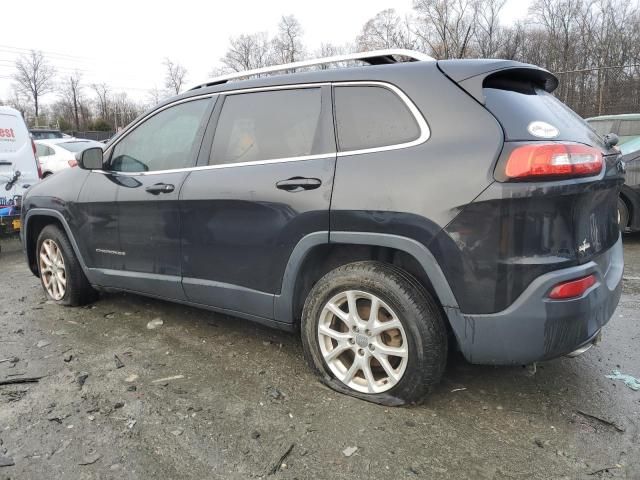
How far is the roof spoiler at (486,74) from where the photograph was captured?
2402 mm

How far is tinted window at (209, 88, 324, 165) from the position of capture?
2.88 m

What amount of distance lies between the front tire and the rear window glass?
2.93 ft

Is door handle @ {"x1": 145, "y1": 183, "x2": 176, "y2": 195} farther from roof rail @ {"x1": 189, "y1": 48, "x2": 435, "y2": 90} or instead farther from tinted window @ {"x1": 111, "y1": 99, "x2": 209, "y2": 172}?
roof rail @ {"x1": 189, "y1": 48, "x2": 435, "y2": 90}

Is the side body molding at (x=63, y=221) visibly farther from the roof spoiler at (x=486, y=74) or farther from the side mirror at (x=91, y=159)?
the roof spoiler at (x=486, y=74)

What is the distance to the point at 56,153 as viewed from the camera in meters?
12.5

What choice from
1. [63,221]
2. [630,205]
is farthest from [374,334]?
[630,205]

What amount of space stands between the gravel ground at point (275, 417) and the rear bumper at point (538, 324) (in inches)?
16.9

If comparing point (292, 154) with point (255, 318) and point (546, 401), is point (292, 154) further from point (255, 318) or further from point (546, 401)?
point (546, 401)

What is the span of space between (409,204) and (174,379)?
1829mm

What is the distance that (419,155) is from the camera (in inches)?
94.7

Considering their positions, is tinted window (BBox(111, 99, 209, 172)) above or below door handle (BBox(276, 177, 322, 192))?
above

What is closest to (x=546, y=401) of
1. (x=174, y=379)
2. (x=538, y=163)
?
(x=538, y=163)

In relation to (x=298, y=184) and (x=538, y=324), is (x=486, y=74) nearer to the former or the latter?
(x=298, y=184)

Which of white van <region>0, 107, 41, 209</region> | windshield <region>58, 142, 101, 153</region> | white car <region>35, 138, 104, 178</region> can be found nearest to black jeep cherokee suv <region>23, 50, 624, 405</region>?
white van <region>0, 107, 41, 209</region>
